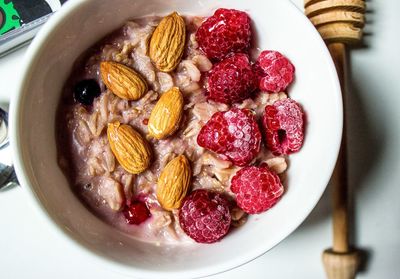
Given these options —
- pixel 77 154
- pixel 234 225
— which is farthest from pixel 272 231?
pixel 77 154

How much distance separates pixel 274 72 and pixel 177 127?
0.60 feet

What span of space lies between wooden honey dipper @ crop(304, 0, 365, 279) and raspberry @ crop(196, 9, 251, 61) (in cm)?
17

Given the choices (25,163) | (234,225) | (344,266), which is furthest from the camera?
(344,266)

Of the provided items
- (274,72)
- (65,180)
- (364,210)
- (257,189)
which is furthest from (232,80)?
(364,210)

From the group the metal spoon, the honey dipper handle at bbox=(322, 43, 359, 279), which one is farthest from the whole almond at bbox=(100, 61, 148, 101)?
the honey dipper handle at bbox=(322, 43, 359, 279)

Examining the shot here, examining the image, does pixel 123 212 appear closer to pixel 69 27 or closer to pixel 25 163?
pixel 25 163

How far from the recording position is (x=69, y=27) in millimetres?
910

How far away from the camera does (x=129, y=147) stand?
3.08 feet

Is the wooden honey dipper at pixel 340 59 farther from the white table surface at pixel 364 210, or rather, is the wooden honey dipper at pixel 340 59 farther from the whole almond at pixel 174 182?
the whole almond at pixel 174 182

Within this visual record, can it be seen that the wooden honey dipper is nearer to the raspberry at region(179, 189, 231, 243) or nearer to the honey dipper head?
the honey dipper head

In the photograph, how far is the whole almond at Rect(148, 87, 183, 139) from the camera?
0.94 meters

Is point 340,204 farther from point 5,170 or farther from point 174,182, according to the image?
point 5,170

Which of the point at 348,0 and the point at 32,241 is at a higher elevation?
the point at 348,0

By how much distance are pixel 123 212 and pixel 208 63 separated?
0.96ft
